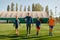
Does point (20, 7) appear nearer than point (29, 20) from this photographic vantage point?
No

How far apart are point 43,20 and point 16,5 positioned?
188 feet

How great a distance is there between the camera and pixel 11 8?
431ft

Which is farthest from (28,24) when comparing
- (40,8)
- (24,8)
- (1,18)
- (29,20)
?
(24,8)

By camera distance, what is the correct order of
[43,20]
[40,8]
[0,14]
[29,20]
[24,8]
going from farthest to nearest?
1. [24,8]
2. [40,8]
3. [0,14]
4. [43,20]
5. [29,20]

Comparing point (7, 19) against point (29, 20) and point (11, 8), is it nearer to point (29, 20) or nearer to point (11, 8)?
point (11, 8)

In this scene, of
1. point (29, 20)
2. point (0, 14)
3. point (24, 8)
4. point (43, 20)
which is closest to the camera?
point (29, 20)

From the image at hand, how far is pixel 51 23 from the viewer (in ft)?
58.7

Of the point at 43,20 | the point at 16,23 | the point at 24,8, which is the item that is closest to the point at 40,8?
the point at 24,8

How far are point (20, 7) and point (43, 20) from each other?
2306 inches

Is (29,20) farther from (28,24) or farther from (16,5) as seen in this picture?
(16,5)

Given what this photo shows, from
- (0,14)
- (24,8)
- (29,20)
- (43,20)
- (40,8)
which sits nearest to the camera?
(29,20)

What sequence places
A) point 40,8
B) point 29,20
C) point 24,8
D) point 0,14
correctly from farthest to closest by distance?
point 24,8 < point 40,8 < point 0,14 < point 29,20

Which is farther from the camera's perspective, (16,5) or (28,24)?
(16,5)

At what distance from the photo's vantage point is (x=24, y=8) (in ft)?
456
